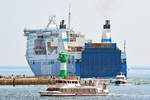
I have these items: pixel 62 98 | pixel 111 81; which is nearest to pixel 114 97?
pixel 62 98

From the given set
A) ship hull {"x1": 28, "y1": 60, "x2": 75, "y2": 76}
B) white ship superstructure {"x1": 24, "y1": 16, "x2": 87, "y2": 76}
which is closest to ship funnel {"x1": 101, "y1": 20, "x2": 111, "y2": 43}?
white ship superstructure {"x1": 24, "y1": 16, "x2": 87, "y2": 76}

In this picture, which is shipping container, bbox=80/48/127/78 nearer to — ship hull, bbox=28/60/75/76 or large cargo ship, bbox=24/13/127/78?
large cargo ship, bbox=24/13/127/78

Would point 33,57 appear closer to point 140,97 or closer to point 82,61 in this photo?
point 82,61

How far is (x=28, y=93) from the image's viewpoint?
364ft

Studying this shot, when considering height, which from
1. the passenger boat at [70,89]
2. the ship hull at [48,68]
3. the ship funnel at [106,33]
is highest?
the ship funnel at [106,33]

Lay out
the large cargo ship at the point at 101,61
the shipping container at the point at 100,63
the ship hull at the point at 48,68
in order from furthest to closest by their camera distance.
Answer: the ship hull at the point at 48,68
the large cargo ship at the point at 101,61
the shipping container at the point at 100,63

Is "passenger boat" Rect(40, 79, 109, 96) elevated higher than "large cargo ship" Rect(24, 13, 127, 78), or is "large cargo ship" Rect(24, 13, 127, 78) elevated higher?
"large cargo ship" Rect(24, 13, 127, 78)

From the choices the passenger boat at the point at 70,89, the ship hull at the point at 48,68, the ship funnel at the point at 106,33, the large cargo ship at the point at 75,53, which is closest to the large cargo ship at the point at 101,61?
the large cargo ship at the point at 75,53

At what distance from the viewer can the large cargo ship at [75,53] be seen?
553ft

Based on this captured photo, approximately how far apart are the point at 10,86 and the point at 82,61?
39.8m

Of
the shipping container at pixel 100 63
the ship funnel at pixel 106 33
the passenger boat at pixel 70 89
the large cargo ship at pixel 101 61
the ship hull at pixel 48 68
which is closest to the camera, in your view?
the passenger boat at pixel 70 89

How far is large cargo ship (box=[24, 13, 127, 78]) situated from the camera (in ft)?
553

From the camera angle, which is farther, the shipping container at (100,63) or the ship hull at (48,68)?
the ship hull at (48,68)

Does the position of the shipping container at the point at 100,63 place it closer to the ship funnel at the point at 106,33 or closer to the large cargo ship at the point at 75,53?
the large cargo ship at the point at 75,53
